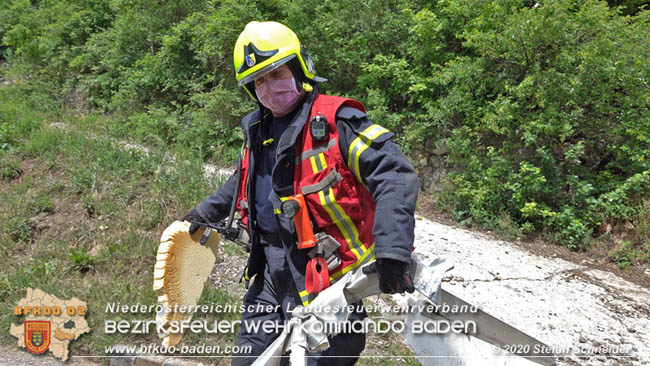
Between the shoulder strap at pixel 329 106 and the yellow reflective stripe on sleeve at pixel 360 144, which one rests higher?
the shoulder strap at pixel 329 106

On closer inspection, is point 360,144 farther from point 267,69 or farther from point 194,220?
point 194,220

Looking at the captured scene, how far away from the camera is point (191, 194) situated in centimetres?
521

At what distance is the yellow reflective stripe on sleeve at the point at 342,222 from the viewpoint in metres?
1.96

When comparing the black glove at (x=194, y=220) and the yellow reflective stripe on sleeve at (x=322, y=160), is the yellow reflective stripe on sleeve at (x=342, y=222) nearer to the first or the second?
the yellow reflective stripe on sleeve at (x=322, y=160)

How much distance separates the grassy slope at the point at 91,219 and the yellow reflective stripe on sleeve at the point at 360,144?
5.87 feet

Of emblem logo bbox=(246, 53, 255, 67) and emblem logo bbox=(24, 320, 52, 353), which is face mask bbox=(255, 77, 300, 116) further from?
emblem logo bbox=(24, 320, 52, 353)

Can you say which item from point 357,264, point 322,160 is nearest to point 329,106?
point 322,160

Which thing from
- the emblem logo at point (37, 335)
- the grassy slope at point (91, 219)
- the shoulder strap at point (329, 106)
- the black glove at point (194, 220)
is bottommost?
the emblem logo at point (37, 335)

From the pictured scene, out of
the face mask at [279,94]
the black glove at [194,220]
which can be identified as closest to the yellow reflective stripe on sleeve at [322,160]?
the face mask at [279,94]

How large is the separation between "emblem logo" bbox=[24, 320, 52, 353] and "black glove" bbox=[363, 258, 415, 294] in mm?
3352

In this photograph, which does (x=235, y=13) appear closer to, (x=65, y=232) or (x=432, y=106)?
(x=432, y=106)

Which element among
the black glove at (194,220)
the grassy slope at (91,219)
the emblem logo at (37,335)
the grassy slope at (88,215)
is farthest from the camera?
the grassy slope at (88,215)

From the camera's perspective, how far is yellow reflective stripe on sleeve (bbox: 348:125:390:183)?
1.90 m

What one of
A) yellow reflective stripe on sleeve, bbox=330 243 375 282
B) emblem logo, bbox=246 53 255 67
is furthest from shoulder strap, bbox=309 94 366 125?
yellow reflective stripe on sleeve, bbox=330 243 375 282
